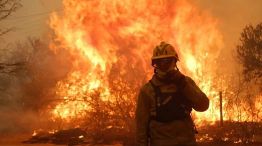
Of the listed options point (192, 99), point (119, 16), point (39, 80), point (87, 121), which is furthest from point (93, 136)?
point (192, 99)

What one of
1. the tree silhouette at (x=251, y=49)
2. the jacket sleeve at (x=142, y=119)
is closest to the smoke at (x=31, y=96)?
the tree silhouette at (x=251, y=49)

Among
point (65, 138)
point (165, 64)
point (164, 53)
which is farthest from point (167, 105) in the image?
point (65, 138)

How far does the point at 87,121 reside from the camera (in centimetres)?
1912

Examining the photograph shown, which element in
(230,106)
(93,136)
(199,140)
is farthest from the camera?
(93,136)

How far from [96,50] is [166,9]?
12.7 feet

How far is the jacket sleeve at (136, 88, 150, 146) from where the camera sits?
4.27 m

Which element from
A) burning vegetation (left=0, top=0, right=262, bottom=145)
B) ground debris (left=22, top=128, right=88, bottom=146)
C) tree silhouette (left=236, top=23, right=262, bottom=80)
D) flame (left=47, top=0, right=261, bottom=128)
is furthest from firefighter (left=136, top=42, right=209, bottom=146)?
tree silhouette (left=236, top=23, right=262, bottom=80)

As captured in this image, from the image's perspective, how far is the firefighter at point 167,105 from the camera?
4195mm

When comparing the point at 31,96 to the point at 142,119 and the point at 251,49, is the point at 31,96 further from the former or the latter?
the point at 142,119

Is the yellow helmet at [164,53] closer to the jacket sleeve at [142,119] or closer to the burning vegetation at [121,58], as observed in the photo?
the jacket sleeve at [142,119]

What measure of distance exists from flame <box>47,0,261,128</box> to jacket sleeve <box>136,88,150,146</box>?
1466cm

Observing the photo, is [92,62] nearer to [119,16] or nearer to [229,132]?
[119,16]

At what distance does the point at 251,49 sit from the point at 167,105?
27427mm

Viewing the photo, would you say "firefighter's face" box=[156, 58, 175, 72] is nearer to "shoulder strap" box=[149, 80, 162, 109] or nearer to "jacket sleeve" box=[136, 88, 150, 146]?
"shoulder strap" box=[149, 80, 162, 109]
